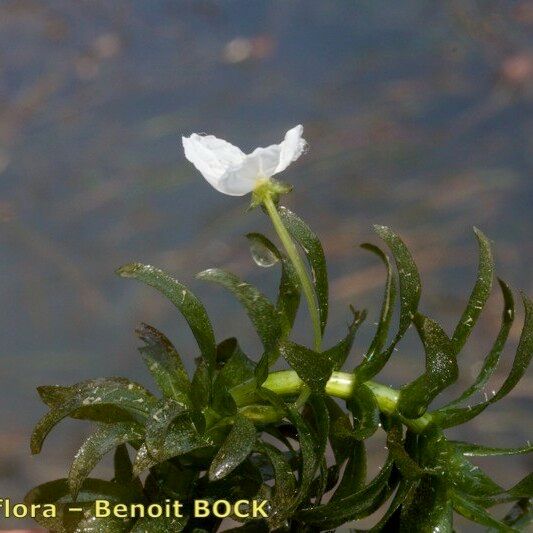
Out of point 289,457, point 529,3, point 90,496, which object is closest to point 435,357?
point 289,457

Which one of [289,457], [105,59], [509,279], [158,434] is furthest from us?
[105,59]

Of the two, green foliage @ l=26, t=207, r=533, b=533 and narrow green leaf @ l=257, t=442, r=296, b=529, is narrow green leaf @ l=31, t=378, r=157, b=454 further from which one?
narrow green leaf @ l=257, t=442, r=296, b=529

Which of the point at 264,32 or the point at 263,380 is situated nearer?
the point at 263,380

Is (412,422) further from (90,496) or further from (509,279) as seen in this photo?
(509,279)

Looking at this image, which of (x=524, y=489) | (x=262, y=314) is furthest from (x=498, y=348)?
(x=262, y=314)

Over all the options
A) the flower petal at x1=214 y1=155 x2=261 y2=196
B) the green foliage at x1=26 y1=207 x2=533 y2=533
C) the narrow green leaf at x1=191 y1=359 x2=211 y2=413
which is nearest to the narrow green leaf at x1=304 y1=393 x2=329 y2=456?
the green foliage at x1=26 y1=207 x2=533 y2=533

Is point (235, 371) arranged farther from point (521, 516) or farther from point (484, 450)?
point (521, 516)

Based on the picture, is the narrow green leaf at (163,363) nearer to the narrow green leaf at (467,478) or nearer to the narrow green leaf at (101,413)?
the narrow green leaf at (101,413)
